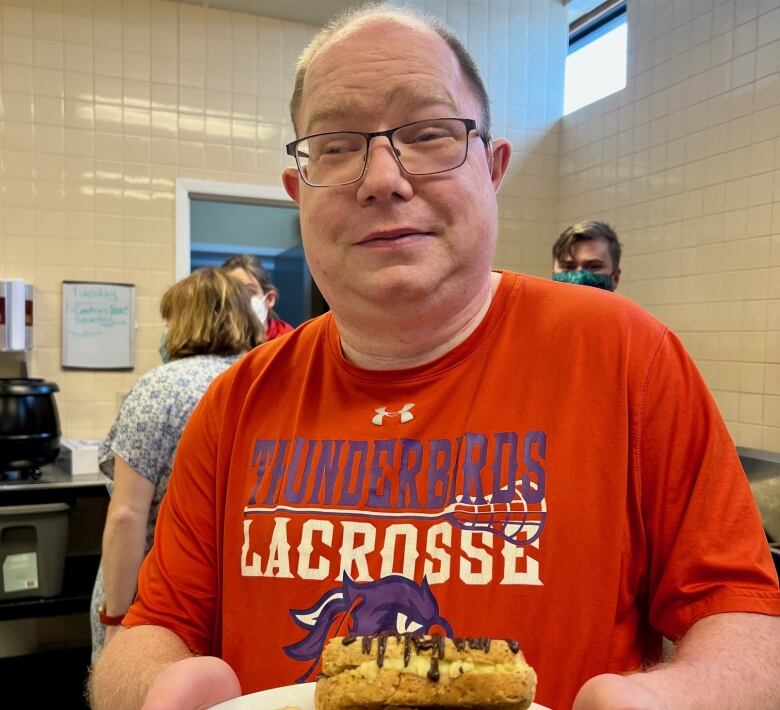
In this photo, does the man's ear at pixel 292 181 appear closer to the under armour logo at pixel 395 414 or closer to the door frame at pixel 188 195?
the under armour logo at pixel 395 414

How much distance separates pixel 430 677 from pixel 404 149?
0.61m

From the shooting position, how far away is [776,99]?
261 centimetres

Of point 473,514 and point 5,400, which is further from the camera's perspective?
point 5,400

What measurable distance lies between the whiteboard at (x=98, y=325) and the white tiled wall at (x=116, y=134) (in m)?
0.05

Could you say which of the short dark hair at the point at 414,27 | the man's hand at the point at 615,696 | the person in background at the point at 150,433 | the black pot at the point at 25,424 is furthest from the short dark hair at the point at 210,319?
the man's hand at the point at 615,696

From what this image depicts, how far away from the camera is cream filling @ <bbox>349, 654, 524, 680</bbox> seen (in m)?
0.56

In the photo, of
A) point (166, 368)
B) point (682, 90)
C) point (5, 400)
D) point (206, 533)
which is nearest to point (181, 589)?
point (206, 533)

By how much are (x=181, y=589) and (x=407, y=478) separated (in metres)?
0.35

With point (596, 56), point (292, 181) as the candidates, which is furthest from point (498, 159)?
point (596, 56)

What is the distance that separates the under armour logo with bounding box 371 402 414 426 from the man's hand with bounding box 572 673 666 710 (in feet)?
1.34

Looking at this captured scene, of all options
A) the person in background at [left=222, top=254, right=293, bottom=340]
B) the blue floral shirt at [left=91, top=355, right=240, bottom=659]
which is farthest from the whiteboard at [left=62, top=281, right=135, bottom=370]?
the blue floral shirt at [left=91, top=355, right=240, bottom=659]

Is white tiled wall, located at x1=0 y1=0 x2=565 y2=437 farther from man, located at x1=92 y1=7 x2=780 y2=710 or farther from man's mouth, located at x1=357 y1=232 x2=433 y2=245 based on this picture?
man's mouth, located at x1=357 y1=232 x2=433 y2=245

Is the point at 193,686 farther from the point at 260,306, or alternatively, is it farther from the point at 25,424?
the point at 25,424

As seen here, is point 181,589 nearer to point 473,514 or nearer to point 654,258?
point 473,514
